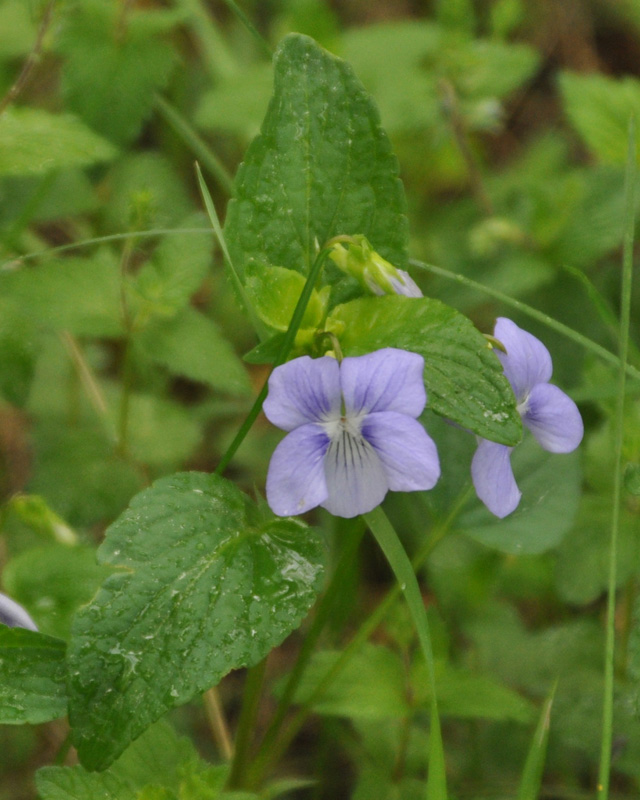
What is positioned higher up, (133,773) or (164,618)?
(164,618)

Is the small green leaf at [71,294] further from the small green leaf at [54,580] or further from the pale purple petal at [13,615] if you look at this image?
the pale purple petal at [13,615]

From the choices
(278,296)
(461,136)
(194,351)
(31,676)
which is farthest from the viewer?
(461,136)

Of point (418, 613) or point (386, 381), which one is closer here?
point (386, 381)

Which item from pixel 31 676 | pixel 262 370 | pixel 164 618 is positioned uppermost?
pixel 164 618

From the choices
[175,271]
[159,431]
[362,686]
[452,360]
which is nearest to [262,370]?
[159,431]

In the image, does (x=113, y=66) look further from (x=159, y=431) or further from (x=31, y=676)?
(x=31, y=676)

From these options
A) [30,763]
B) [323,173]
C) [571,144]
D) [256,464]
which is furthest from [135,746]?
[571,144]

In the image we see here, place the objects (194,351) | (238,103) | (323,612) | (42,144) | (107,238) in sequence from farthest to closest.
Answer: (238,103) < (194,351) < (42,144) < (107,238) < (323,612)

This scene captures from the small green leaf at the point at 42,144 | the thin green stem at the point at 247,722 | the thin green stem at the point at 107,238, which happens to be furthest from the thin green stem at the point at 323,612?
the small green leaf at the point at 42,144
